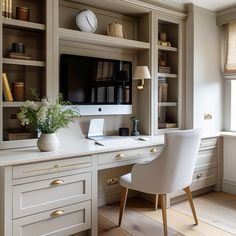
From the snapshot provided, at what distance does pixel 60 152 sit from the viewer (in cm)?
195

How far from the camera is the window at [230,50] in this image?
325cm

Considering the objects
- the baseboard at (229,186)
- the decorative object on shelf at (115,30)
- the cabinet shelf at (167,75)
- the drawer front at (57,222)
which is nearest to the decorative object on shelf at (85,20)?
the decorative object on shelf at (115,30)

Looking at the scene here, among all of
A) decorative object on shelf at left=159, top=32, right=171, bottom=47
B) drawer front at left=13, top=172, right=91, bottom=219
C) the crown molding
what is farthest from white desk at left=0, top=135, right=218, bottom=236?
the crown molding

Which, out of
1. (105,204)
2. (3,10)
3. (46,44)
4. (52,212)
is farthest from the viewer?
(105,204)

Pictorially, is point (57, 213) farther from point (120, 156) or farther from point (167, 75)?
point (167, 75)

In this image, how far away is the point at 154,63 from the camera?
9.73ft

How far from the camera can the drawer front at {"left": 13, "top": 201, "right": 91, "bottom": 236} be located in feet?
5.82

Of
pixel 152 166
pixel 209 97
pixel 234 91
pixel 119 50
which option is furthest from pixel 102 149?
pixel 234 91

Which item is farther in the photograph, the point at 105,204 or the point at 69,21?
the point at 105,204

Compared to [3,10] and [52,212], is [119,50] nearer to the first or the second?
[3,10]

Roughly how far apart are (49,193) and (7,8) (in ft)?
4.97

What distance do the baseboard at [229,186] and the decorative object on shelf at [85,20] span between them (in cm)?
254

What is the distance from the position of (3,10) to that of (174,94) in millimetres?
2097

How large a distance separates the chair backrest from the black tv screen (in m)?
0.99
